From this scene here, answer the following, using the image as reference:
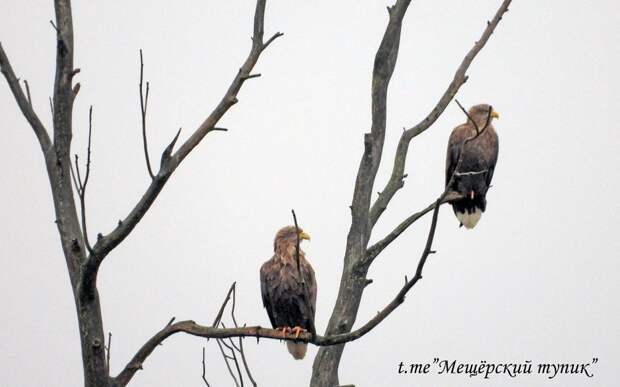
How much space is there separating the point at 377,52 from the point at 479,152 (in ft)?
12.5

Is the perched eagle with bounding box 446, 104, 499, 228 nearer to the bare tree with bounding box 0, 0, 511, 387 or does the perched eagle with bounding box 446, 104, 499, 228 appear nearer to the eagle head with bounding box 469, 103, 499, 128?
the eagle head with bounding box 469, 103, 499, 128

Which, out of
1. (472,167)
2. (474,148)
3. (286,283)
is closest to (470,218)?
(472,167)

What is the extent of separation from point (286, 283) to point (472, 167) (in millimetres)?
3295

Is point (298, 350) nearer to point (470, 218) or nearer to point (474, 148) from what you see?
point (470, 218)

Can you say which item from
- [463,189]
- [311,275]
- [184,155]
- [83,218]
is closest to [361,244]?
[311,275]

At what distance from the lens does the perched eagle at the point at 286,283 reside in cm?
798

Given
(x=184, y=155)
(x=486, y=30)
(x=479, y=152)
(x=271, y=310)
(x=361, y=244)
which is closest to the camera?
(x=184, y=155)

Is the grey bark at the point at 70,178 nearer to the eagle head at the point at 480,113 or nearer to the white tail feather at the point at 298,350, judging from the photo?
the white tail feather at the point at 298,350

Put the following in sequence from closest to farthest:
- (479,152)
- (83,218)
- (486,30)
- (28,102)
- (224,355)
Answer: (83,218) → (28,102) → (224,355) → (486,30) → (479,152)

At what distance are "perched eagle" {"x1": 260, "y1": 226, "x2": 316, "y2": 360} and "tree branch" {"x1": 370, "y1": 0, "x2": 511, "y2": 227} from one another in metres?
1.16

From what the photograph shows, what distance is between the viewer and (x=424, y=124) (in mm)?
7293

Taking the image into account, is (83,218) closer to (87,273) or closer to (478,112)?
(87,273)

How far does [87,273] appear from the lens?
4371 millimetres

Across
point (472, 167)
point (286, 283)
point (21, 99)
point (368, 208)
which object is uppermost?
point (21, 99)
